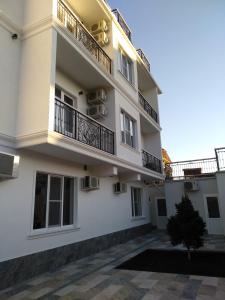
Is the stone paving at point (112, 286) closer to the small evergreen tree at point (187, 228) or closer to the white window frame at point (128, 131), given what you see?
the small evergreen tree at point (187, 228)

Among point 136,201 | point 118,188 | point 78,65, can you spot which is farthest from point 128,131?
point 136,201

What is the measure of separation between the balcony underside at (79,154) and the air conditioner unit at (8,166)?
0.55 meters

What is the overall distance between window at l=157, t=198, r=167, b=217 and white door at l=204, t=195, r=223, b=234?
2700 mm

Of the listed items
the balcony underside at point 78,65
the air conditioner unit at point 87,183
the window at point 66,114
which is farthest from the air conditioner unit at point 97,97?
the air conditioner unit at point 87,183

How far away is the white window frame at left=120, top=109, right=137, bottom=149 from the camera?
9.83m

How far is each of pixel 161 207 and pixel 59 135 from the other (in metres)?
11.4

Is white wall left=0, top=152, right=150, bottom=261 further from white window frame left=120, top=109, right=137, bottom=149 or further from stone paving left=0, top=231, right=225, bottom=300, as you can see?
white window frame left=120, top=109, right=137, bottom=149

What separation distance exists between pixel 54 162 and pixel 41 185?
76 centimetres

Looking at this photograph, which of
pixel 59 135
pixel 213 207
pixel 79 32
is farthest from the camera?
pixel 213 207

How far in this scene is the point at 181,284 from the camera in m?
4.81

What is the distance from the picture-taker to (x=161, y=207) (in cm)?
1523

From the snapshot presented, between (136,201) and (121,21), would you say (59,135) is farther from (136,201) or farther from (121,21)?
(136,201)

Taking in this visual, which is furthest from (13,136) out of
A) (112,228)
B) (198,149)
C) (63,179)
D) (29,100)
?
(198,149)

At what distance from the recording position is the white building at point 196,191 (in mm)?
12734
